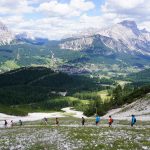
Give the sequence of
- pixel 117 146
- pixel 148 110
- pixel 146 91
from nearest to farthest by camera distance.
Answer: pixel 117 146 → pixel 148 110 → pixel 146 91

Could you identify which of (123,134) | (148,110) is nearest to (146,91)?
(148,110)

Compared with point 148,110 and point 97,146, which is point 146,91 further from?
point 97,146

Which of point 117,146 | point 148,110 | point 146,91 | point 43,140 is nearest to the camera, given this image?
point 117,146

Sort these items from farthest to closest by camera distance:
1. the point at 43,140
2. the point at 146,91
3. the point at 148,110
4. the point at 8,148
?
the point at 146,91
the point at 148,110
the point at 43,140
the point at 8,148

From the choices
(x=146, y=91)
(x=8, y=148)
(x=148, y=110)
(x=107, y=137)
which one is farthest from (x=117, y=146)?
(x=146, y=91)

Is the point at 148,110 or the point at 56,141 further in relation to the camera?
the point at 148,110

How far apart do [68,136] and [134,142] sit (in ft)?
33.7

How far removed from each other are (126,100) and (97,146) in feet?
432

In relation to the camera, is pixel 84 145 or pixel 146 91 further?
pixel 146 91

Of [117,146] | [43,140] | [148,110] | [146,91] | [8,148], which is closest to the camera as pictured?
[117,146]

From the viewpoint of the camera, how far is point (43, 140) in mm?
48844

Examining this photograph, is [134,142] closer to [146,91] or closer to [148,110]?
[148,110]

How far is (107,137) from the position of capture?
156ft

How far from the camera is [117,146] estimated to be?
137 ft
